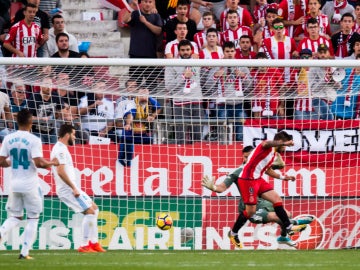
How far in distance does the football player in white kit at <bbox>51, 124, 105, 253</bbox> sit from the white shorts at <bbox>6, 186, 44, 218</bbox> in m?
1.33

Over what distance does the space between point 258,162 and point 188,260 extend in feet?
9.20

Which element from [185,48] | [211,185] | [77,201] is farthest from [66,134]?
[185,48]

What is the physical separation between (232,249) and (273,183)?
130cm

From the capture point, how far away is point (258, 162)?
18.0m

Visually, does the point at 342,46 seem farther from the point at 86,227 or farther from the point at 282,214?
the point at 86,227

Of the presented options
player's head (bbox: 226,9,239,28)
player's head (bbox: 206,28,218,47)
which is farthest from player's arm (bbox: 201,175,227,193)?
player's head (bbox: 226,9,239,28)

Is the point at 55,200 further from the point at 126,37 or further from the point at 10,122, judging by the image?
the point at 126,37

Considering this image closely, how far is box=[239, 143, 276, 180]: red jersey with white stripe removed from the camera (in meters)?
17.9

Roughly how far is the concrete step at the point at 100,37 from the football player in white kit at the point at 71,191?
5.53 m

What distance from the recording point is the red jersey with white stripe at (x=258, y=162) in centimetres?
1789

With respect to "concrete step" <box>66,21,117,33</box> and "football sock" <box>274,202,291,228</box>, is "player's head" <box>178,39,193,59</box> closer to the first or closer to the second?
"concrete step" <box>66,21,117,33</box>

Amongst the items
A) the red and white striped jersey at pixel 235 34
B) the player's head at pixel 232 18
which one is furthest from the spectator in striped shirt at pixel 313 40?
the player's head at pixel 232 18

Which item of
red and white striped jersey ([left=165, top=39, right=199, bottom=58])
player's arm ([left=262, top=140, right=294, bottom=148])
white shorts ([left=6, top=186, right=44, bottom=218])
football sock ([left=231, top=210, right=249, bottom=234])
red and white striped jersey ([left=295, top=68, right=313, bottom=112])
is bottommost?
football sock ([left=231, top=210, right=249, bottom=234])

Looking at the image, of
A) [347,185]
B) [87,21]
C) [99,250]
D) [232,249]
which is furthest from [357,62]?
[87,21]
